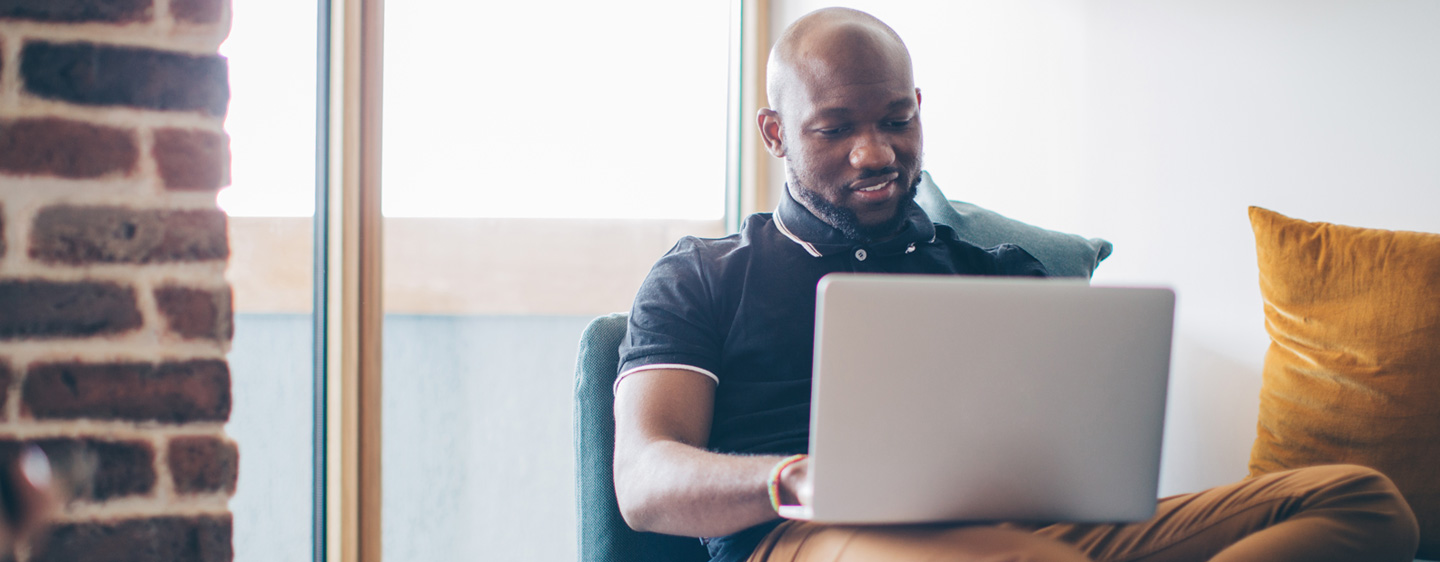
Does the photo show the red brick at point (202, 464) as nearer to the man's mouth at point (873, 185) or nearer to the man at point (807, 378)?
the man at point (807, 378)

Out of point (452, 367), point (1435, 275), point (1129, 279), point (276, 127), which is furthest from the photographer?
point (452, 367)

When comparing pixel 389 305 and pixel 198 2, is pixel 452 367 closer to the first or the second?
pixel 389 305

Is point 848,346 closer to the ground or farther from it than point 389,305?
farther from it

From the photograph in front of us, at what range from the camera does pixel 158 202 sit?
784 millimetres

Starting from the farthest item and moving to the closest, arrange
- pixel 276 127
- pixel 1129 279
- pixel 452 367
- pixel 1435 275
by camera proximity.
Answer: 1. pixel 452 367
2. pixel 1129 279
3. pixel 276 127
4. pixel 1435 275

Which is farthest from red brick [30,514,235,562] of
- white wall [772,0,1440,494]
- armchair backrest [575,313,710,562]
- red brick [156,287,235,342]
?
white wall [772,0,1440,494]

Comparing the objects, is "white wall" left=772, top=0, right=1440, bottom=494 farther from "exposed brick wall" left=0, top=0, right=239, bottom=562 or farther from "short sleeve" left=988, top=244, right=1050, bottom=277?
"exposed brick wall" left=0, top=0, right=239, bottom=562

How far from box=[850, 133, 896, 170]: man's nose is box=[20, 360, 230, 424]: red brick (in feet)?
2.65

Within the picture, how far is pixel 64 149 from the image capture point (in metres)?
0.75

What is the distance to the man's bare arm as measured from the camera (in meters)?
0.86

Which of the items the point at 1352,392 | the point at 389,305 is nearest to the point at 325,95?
the point at 389,305

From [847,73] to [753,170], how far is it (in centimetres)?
122

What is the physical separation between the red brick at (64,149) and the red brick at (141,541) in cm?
31

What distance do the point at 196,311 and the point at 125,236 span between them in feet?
0.28
